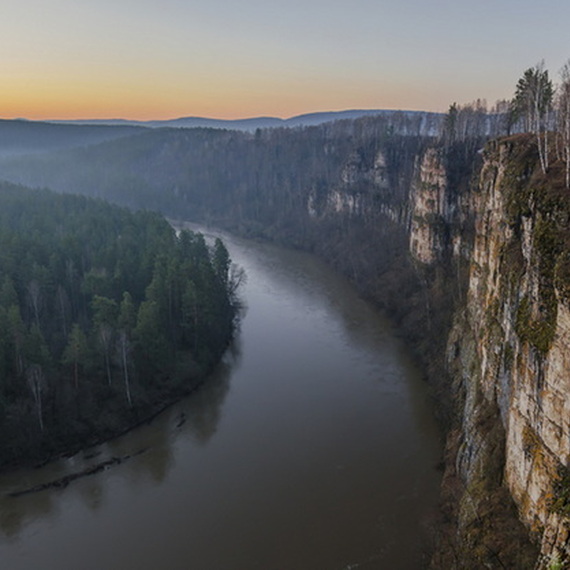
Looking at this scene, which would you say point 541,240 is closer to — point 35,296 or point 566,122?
point 566,122

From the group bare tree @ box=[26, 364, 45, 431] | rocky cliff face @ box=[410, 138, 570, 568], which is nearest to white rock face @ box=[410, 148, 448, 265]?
rocky cliff face @ box=[410, 138, 570, 568]

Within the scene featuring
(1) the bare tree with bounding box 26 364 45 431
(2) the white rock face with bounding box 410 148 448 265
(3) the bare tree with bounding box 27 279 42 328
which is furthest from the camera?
(2) the white rock face with bounding box 410 148 448 265

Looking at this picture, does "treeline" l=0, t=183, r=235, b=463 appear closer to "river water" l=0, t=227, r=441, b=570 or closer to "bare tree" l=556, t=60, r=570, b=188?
"river water" l=0, t=227, r=441, b=570

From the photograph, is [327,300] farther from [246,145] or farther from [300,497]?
[246,145]

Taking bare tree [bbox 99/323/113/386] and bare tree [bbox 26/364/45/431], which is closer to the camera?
bare tree [bbox 26/364/45/431]

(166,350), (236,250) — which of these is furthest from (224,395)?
(236,250)

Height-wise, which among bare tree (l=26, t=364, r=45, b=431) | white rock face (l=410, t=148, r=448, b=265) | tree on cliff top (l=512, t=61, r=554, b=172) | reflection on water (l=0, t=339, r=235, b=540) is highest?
tree on cliff top (l=512, t=61, r=554, b=172)

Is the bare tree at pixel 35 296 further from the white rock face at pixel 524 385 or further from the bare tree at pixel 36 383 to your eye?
the white rock face at pixel 524 385
